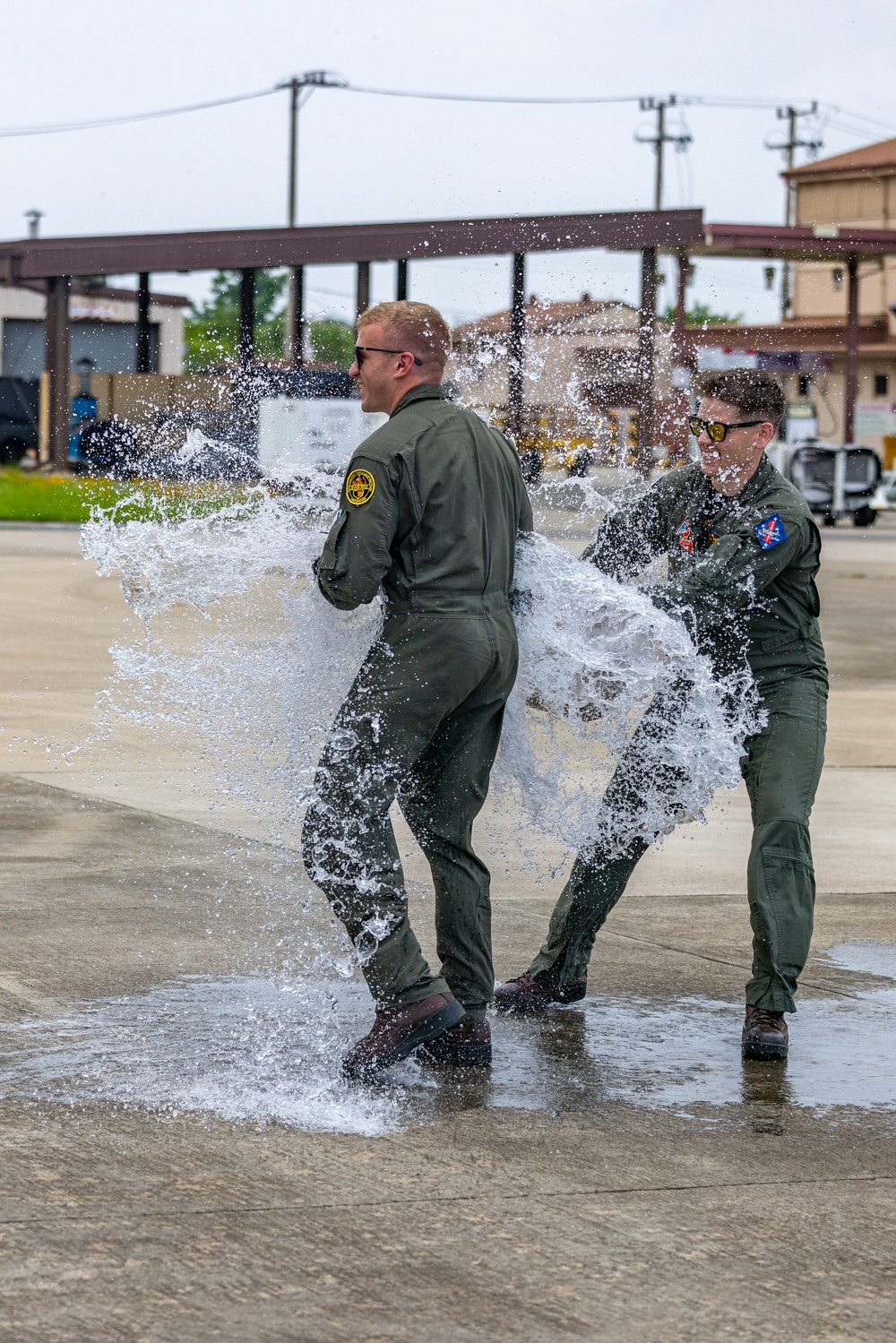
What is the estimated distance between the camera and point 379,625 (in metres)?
5.01

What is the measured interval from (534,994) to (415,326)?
6.23 ft

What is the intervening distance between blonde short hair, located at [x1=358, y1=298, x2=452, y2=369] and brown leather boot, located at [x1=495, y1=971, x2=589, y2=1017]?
1762 millimetres

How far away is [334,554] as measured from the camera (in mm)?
4684

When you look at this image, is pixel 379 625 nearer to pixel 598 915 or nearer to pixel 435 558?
pixel 435 558

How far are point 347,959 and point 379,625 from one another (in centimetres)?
126

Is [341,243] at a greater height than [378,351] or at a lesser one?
greater

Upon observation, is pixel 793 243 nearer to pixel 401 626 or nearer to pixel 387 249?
pixel 387 249

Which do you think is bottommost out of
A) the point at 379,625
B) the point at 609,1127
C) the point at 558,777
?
the point at 609,1127

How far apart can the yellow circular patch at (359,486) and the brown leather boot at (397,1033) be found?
120 cm

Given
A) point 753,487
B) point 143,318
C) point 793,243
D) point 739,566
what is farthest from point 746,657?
point 143,318

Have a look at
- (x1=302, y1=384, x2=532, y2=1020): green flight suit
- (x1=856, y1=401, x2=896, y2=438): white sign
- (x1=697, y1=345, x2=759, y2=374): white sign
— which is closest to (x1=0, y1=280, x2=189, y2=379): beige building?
(x1=697, y1=345, x2=759, y2=374): white sign

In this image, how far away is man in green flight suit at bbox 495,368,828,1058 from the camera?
5.23m

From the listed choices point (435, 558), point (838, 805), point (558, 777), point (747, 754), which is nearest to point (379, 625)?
point (435, 558)

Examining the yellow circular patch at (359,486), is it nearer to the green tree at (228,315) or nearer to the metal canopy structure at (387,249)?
the metal canopy structure at (387,249)
